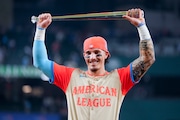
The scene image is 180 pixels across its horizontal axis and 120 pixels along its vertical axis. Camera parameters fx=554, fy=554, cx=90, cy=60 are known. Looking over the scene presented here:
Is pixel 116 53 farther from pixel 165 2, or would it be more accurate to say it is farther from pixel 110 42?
pixel 165 2

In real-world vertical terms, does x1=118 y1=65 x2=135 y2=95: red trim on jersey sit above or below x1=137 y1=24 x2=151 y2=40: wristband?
below

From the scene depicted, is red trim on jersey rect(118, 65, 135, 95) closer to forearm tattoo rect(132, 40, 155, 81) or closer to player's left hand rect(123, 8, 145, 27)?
forearm tattoo rect(132, 40, 155, 81)

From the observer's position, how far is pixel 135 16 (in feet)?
13.9

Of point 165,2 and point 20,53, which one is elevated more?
point 165,2

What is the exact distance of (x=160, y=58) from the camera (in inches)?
582

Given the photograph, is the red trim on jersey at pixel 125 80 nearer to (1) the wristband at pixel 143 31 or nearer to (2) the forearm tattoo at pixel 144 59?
(2) the forearm tattoo at pixel 144 59

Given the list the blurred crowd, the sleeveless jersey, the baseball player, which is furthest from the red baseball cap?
the blurred crowd

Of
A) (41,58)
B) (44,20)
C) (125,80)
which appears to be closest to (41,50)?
(41,58)

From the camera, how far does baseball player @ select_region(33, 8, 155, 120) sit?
4266 millimetres

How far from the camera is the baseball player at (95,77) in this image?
4266 millimetres

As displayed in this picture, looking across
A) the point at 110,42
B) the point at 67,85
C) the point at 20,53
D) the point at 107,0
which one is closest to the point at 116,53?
the point at 110,42

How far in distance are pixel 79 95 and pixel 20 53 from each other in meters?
10.5

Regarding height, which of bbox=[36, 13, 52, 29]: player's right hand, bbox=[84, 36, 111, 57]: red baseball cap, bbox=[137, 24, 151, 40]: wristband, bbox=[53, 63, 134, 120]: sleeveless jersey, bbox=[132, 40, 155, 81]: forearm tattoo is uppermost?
bbox=[36, 13, 52, 29]: player's right hand

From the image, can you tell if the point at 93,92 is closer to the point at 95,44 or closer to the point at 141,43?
the point at 95,44
